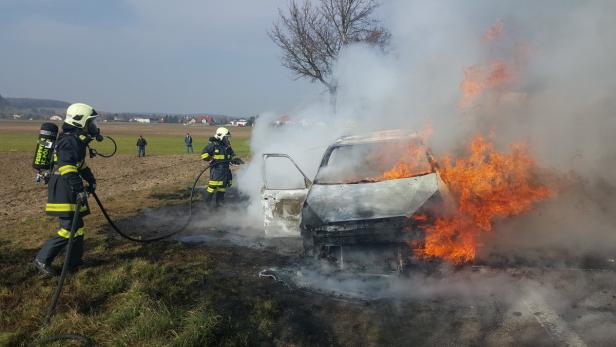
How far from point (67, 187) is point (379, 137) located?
13.9 feet

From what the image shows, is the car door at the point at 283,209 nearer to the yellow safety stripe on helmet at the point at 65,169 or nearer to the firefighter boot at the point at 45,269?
the yellow safety stripe on helmet at the point at 65,169

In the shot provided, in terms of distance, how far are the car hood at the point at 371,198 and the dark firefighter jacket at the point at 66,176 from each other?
2.82 m

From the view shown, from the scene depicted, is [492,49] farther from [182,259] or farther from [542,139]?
[182,259]

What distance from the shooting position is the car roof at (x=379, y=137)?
20.4 feet

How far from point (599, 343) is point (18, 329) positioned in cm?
492

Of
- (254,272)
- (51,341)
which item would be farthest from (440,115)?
(51,341)

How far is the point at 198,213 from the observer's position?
30.6 feet

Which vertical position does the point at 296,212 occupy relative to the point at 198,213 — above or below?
above

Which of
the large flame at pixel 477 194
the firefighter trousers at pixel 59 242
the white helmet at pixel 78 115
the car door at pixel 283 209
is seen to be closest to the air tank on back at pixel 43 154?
the white helmet at pixel 78 115

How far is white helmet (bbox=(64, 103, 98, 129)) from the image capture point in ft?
17.3

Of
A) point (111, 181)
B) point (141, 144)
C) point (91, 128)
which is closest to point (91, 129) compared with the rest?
point (91, 128)

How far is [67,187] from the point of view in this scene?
5.14m

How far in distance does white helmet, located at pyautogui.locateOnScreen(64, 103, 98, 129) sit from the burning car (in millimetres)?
2641

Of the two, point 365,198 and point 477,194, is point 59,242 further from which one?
point 477,194
